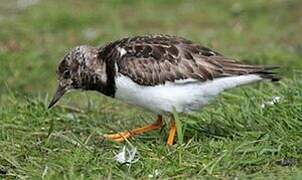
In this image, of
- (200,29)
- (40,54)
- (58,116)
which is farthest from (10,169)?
(200,29)

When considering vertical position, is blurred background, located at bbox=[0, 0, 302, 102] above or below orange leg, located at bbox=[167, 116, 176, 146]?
below

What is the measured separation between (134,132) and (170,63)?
2.13 feet

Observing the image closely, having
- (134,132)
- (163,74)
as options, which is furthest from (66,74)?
(163,74)

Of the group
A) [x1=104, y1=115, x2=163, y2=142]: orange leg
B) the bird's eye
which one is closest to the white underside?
[x1=104, y1=115, x2=163, y2=142]: orange leg

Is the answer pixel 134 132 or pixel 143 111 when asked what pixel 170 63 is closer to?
pixel 134 132

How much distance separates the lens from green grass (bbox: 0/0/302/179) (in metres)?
6.22

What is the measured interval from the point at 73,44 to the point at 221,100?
157 inches

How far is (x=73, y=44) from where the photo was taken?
38.2 feet

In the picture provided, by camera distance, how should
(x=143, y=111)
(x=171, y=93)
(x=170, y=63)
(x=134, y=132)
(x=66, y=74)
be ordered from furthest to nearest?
1. (x=143, y=111)
2. (x=66, y=74)
3. (x=134, y=132)
4. (x=170, y=63)
5. (x=171, y=93)

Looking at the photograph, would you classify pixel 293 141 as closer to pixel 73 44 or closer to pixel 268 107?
pixel 268 107

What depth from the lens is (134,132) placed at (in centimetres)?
729

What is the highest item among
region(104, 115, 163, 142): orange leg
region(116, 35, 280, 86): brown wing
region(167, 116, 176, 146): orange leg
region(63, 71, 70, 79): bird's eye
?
region(116, 35, 280, 86): brown wing

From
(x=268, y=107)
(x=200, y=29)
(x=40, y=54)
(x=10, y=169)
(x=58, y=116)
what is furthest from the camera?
(x=200, y=29)

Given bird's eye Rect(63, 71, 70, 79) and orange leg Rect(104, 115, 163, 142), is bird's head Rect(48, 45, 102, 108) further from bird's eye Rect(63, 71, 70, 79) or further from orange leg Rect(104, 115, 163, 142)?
orange leg Rect(104, 115, 163, 142)
